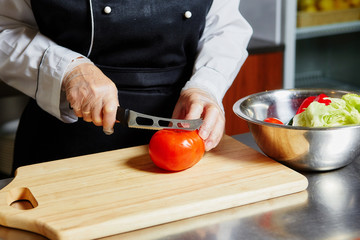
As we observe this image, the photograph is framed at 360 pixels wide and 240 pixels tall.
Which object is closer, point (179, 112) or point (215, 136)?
point (215, 136)

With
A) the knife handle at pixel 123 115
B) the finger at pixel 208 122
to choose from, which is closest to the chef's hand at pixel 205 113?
the finger at pixel 208 122

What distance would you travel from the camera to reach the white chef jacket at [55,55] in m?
1.11

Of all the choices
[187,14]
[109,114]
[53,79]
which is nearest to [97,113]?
[109,114]

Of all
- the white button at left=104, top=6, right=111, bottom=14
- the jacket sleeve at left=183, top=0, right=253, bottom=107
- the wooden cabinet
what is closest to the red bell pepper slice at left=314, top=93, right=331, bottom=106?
the jacket sleeve at left=183, top=0, right=253, bottom=107

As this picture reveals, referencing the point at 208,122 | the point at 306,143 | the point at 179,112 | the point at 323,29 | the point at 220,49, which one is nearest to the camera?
the point at 306,143

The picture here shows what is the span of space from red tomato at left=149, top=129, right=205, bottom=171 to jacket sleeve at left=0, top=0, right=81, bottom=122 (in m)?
0.26

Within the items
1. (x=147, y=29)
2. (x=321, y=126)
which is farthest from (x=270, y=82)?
(x=321, y=126)

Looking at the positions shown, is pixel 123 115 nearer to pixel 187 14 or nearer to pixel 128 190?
pixel 128 190

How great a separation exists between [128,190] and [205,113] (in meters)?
0.25

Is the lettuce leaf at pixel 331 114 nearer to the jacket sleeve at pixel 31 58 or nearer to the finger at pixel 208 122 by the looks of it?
the finger at pixel 208 122

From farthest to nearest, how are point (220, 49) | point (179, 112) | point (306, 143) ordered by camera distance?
point (220, 49) → point (179, 112) → point (306, 143)

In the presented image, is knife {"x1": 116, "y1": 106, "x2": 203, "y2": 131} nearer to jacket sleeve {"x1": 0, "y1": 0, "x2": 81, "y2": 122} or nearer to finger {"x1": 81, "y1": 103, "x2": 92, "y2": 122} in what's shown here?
finger {"x1": 81, "y1": 103, "x2": 92, "y2": 122}

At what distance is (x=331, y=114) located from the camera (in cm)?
93

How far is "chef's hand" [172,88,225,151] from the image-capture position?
103 cm
